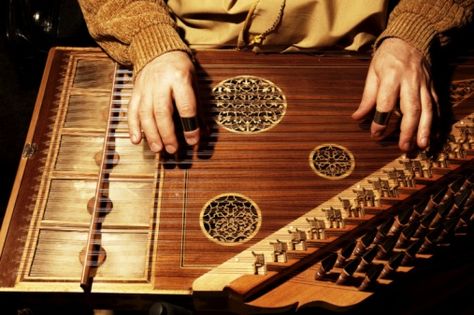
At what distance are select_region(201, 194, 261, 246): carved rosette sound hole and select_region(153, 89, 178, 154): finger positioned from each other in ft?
0.79

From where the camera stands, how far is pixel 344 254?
125cm

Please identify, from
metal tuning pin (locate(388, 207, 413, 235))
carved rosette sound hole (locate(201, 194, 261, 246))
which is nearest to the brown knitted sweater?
carved rosette sound hole (locate(201, 194, 261, 246))

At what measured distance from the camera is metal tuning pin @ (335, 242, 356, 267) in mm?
1237

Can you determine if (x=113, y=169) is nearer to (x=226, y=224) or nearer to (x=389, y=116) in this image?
(x=226, y=224)

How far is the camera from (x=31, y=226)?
1437mm

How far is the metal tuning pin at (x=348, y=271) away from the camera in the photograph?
1211mm

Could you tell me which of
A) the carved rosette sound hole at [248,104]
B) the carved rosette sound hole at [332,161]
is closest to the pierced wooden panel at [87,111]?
the carved rosette sound hole at [248,104]

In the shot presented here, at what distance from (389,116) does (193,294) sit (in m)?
0.93

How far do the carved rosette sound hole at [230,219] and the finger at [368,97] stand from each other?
549mm

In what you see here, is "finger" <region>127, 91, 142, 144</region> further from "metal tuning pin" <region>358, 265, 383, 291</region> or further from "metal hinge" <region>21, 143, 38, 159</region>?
"metal tuning pin" <region>358, 265, 383, 291</region>

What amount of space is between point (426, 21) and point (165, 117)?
1.13m

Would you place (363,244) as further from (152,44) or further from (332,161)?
(152,44)

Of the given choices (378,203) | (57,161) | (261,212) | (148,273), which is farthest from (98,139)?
(378,203)

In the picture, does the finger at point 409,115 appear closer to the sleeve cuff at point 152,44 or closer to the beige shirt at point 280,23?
the beige shirt at point 280,23
